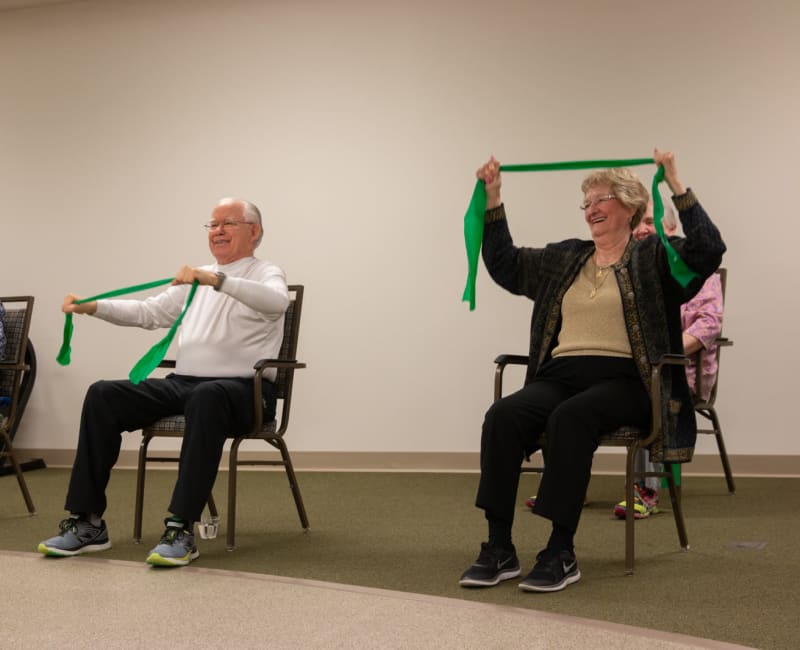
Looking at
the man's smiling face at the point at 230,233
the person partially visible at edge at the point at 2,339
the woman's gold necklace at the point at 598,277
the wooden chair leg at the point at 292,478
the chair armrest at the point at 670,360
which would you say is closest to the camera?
the chair armrest at the point at 670,360

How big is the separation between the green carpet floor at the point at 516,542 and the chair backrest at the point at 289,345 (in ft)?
1.72

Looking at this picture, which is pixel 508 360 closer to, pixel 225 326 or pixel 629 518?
pixel 629 518

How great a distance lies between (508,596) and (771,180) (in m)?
3.33

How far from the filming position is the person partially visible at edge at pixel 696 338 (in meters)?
3.81

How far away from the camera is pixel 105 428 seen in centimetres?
319

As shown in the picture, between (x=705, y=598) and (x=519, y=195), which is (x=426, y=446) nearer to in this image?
(x=519, y=195)

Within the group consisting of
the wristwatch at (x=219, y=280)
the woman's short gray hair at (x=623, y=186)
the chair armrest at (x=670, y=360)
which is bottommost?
the chair armrest at (x=670, y=360)

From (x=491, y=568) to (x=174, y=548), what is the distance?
37.7 inches

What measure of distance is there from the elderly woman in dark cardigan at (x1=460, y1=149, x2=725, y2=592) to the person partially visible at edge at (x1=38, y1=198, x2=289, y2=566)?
2.74 feet

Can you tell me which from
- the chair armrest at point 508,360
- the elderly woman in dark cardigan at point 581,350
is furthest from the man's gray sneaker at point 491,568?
the chair armrest at point 508,360

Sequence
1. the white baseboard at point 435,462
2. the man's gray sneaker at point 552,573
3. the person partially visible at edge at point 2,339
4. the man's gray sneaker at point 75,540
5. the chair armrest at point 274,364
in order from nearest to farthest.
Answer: the man's gray sneaker at point 552,573 < the man's gray sneaker at point 75,540 < the chair armrest at point 274,364 < the person partially visible at edge at point 2,339 < the white baseboard at point 435,462

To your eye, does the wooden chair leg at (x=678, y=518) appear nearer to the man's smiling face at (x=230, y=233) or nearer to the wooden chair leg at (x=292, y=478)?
the wooden chair leg at (x=292, y=478)

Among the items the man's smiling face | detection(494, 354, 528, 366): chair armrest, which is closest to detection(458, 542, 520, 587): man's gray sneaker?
detection(494, 354, 528, 366): chair armrest

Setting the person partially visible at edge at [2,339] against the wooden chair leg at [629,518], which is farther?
→ the person partially visible at edge at [2,339]
